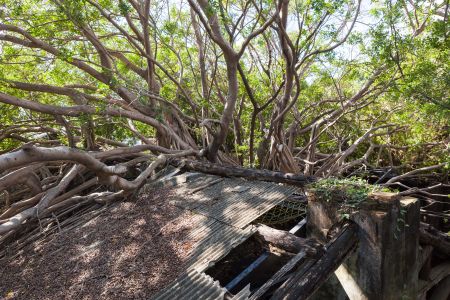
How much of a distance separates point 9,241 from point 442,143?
9.15 meters

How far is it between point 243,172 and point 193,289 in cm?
260

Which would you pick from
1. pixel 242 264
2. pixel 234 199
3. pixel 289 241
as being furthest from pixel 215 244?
pixel 242 264

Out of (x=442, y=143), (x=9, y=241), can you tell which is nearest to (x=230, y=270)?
(x=9, y=241)

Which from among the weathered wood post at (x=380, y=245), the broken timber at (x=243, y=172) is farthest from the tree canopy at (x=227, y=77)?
the weathered wood post at (x=380, y=245)

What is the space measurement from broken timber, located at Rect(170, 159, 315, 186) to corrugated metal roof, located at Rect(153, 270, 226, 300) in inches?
76.6

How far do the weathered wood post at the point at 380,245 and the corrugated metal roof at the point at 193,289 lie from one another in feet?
4.86

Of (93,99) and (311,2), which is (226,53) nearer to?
(311,2)

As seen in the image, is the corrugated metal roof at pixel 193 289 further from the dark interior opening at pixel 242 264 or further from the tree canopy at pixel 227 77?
the tree canopy at pixel 227 77

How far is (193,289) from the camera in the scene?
264 cm

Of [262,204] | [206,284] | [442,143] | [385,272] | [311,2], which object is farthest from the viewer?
[442,143]

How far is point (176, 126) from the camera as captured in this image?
8172mm

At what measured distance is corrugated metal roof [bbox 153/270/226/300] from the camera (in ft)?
8.39

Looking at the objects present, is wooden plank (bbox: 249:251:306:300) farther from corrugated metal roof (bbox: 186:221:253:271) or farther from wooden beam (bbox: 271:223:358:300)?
corrugated metal roof (bbox: 186:221:253:271)

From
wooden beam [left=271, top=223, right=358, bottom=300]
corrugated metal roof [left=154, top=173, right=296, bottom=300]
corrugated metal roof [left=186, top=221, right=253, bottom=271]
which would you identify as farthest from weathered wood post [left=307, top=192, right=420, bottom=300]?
corrugated metal roof [left=186, top=221, right=253, bottom=271]
